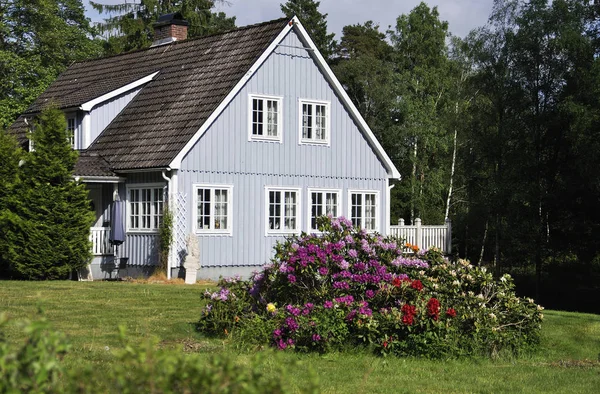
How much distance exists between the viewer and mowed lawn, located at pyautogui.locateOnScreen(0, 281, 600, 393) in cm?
1010

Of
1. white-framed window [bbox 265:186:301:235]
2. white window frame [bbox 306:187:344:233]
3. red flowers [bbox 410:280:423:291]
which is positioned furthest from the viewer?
white window frame [bbox 306:187:344:233]

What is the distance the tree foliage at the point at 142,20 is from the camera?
5234 cm

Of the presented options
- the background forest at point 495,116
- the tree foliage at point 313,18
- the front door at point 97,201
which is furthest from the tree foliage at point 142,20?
the front door at point 97,201

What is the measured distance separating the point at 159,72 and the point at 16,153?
685 cm

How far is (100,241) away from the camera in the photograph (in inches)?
1077

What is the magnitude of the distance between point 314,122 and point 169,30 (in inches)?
311

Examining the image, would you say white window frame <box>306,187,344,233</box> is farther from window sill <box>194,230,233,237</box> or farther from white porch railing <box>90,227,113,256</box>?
white porch railing <box>90,227,113,256</box>

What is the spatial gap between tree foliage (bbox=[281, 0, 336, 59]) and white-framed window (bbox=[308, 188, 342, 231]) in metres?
32.0

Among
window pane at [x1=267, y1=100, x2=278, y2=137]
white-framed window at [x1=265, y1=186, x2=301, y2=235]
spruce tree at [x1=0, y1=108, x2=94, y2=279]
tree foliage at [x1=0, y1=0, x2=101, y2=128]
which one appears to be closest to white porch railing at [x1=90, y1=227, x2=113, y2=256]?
spruce tree at [x1=0, y1=108, x2=94, y2=279]

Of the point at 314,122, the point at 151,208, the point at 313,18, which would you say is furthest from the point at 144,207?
the point at 313,18

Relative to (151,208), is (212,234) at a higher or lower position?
lower

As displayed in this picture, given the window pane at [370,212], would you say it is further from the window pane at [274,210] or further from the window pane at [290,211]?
the window pane at [274,210]

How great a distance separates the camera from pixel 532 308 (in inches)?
522

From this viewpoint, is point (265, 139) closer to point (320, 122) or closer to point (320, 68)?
point (320, 122)
